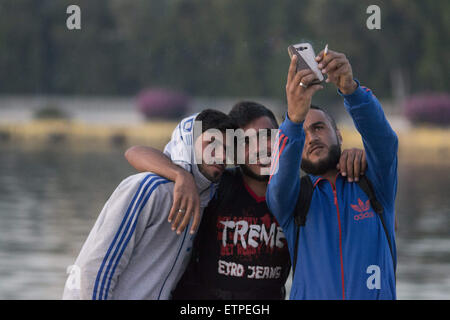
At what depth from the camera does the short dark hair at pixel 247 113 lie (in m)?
3.90

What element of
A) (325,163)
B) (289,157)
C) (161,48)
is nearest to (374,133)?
(325,163)

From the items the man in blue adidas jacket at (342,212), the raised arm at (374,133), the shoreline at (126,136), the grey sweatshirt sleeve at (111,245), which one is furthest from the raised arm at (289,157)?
the shoreline at (126,136)

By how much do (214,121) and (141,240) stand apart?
2.00 feet

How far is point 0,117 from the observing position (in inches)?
1329

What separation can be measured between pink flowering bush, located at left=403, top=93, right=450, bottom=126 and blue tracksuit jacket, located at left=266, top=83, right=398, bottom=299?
24.6 metres

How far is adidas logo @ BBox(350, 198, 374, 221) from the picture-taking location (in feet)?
11.7

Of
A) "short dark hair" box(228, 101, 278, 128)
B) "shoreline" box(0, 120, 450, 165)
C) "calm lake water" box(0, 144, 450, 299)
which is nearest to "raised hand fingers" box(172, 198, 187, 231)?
"short dark hair" box(228, 101, 278, 128)

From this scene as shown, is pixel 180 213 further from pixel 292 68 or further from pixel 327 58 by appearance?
pixel 327 58

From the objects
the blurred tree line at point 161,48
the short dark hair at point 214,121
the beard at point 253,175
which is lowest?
the beard at point 253,175

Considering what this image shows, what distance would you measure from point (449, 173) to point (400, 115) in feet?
29.4

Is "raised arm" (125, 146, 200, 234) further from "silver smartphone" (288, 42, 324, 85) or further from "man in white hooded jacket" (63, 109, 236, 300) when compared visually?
"silver smartphone" (288, 42, 324, 85)

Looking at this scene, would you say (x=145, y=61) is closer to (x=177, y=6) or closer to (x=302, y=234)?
(x=177, y=6)

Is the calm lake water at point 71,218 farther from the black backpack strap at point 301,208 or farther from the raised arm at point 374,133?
the raised arm at point 374,133

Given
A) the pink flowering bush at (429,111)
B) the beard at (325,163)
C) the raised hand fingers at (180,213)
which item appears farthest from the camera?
the pink flowering bush at (429,111)
